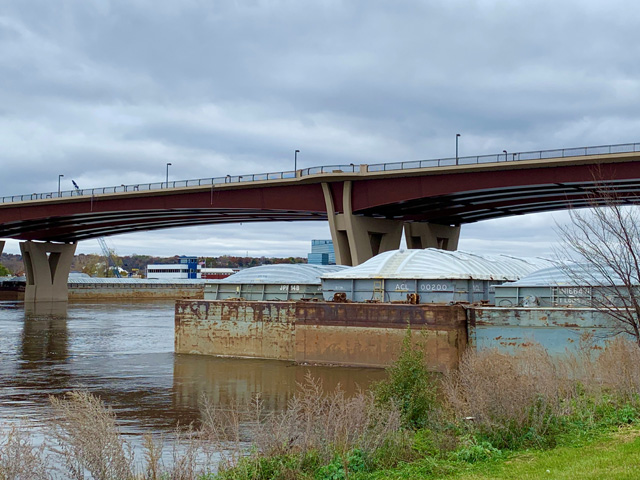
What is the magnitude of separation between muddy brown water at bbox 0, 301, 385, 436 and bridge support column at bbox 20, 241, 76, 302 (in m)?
56.9

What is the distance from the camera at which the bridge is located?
49.4 meters

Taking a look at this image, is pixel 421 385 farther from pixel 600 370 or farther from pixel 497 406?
pixel 600 370

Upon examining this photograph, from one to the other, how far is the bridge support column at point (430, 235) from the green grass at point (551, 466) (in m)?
56.9

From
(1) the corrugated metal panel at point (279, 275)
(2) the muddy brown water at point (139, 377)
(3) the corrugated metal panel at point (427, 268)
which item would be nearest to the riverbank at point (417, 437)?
(2) the muddy brown water at point (139, 377)

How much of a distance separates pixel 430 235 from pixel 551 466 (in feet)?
200

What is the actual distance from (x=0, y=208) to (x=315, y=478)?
258 feet

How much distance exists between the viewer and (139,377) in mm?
31250

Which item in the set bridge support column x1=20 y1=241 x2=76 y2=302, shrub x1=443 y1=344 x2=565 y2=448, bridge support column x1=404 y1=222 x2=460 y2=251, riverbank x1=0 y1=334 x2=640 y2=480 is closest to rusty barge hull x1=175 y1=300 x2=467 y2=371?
riverbank x1=0 y1=334 x2=640 y2=480

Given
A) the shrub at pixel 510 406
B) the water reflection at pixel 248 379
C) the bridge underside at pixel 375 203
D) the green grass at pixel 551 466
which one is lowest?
the water reflection at pixel 248 379

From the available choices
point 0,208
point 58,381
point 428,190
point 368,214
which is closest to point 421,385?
point 58,381

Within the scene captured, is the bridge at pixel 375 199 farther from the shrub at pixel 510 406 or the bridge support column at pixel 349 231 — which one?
the shrub at pixel 510 406

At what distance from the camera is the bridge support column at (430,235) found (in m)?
69.6

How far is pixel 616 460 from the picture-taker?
10703mm

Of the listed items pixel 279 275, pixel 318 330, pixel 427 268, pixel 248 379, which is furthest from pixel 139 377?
pixel 427 268
